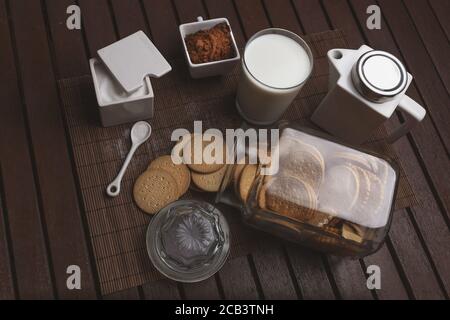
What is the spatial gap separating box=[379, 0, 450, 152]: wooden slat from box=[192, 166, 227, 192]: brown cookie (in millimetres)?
411

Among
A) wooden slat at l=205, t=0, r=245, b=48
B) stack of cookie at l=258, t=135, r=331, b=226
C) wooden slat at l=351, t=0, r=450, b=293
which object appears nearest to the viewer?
stack of cookie at l=258, t=135, r=331, b=226

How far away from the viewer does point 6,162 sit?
75 centimetres

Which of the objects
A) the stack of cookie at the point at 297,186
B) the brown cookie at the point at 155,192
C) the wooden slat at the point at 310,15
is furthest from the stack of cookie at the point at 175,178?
the wooden slat at the point at 310,15

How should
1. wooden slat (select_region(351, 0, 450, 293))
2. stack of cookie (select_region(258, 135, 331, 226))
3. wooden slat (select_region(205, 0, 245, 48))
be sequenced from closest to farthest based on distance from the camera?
stack of cookie (select_region(258, 135, 331, 226)) → wooden slat (select_region(351, 0, 450, 293)) → wooden slat (select_region(205, 0, 245, 48))

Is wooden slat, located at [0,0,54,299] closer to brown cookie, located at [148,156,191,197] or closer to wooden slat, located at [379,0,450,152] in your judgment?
brown cookie, located at [148,156,191,197]

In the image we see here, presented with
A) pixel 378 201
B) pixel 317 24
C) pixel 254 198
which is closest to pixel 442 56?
pixel 317 24

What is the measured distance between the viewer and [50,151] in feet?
2.50

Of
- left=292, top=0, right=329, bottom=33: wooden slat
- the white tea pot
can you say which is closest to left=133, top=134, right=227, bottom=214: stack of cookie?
the white tea pot

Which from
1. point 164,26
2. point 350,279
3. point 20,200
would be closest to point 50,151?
point 20,200

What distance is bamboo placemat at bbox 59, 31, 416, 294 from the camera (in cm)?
70

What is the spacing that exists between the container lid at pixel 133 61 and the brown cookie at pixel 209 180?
0.17 m

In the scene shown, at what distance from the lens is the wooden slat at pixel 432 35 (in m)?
0.89

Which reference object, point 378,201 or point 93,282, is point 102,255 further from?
point 378,201
